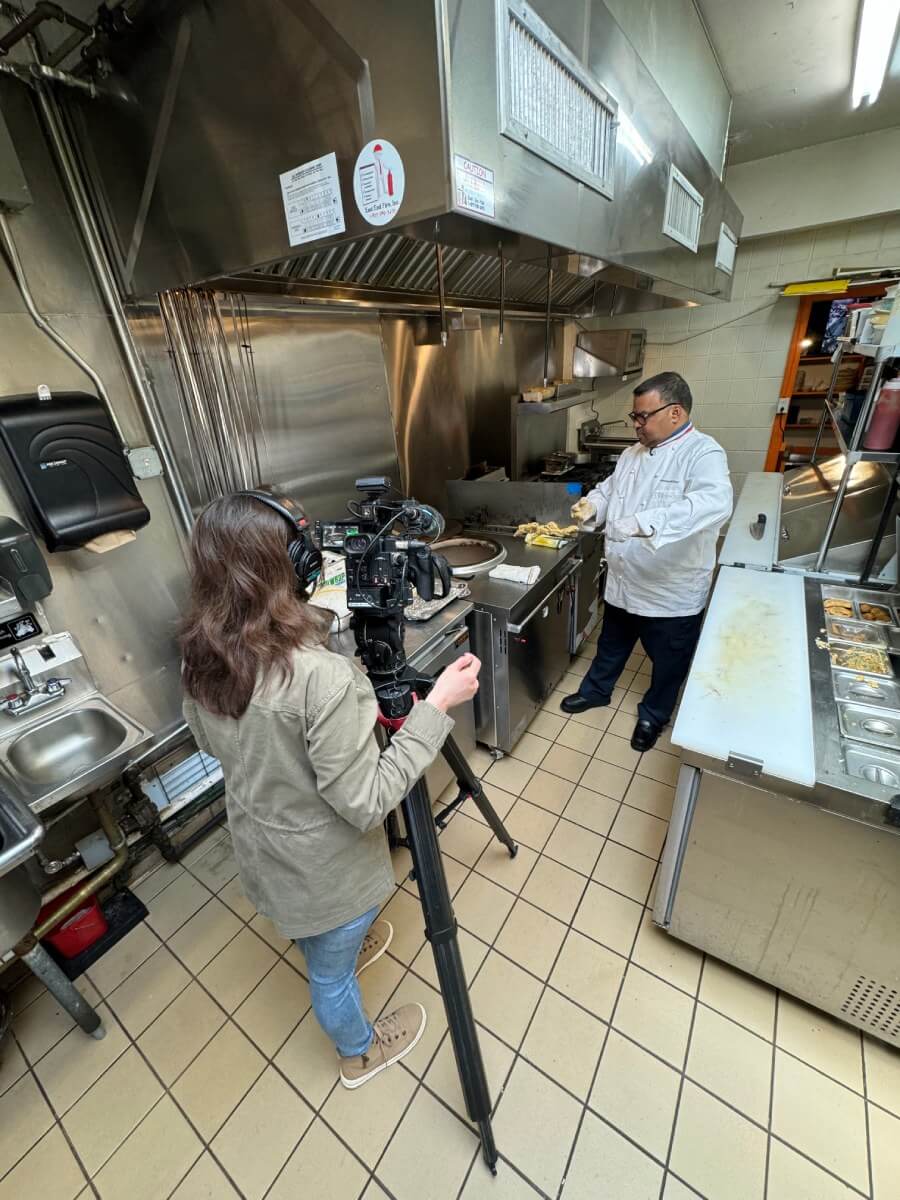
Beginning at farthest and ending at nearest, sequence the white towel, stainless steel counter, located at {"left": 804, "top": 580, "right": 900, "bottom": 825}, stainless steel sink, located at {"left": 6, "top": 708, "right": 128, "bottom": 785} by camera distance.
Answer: the white towel → stainless steel sink, located at {"left": 6, "top": 708, "right": 128, "bottom": 785} → stainless steel counter, located at {"left": 804, "top": 580, "right": 900, "bottom": 825}

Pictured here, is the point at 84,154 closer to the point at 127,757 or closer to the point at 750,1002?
the point at 127,757

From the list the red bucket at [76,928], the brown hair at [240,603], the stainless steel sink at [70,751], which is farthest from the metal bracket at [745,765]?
the red bucket at [76,928]

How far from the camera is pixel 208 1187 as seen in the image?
1.08 metres

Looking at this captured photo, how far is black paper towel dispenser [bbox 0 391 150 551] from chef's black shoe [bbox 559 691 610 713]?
6.55 feet

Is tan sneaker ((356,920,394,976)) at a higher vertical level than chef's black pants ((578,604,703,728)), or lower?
lower

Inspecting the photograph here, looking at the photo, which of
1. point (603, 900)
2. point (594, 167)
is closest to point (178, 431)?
point (594, 167)

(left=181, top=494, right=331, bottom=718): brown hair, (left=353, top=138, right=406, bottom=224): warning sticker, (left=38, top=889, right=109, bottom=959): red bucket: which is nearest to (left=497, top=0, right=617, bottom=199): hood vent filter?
(left=353, top=138, right=406, bottom=224): warning sticker

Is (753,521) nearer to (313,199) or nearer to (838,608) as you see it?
(838,608)

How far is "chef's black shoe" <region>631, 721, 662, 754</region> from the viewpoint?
2199 millimetres

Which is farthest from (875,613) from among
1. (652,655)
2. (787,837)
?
(787,837)

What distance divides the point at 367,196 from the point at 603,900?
201 cm

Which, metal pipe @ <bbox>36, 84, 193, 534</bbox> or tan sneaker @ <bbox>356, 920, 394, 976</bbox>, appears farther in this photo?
tan sneaker @ <bbox>356, 920, 394, 976</bbox>

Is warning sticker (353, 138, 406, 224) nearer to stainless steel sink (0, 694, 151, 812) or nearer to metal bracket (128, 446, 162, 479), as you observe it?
metal bracket (128, 446, 162, 479)

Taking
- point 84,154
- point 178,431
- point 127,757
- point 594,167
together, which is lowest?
point 127,757
